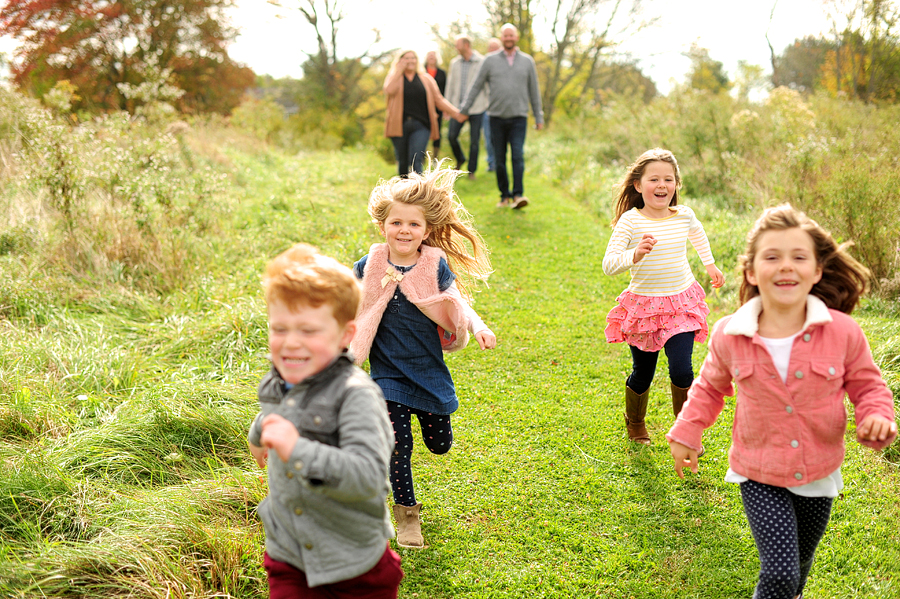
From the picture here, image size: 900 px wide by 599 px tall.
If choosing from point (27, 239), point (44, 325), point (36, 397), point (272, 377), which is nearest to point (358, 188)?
point (27, 239)

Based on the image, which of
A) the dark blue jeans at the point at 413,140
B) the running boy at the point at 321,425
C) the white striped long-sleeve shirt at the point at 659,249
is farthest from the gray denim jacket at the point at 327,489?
the dark blue jeans at the point at 413,140

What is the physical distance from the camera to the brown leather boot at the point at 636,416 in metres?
4.08

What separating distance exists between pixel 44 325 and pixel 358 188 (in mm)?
7490

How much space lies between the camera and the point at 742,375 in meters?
2.29

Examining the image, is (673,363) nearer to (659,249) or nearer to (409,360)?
(659,249)

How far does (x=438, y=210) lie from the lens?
330 centimetres

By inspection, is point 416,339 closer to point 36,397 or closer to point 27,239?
point 36,397

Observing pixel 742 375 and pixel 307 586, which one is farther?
pixel 742 375

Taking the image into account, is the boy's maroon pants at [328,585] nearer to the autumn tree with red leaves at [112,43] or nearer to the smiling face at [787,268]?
the smiling face at [787,268]

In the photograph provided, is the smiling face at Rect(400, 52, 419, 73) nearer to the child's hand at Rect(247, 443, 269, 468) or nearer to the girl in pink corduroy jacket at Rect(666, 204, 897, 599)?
the girl in pink corduroy jacket at Rect(666, 204, 897, 599)

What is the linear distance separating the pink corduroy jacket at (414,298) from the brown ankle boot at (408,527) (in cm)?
84

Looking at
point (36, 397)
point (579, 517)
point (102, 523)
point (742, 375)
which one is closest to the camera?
point (742, 375)

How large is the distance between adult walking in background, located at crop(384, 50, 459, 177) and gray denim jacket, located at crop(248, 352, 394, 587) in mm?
7544

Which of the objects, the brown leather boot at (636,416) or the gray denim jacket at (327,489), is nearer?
the gray denim jacket at (327,489)
